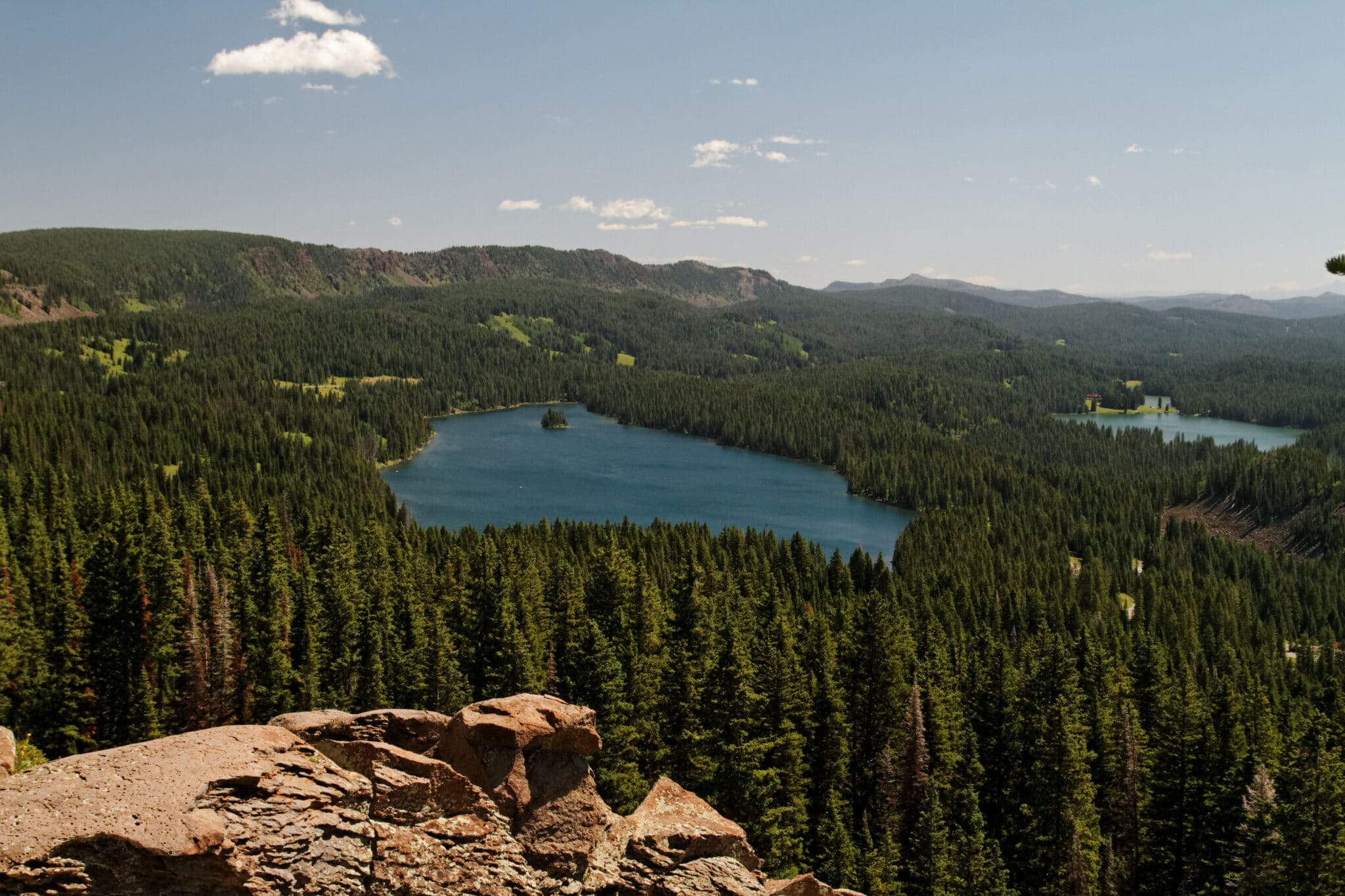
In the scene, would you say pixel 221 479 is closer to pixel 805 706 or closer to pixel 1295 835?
pixel 805 706

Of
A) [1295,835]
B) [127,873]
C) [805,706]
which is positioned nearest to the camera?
[127,873]

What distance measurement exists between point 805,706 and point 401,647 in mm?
29435

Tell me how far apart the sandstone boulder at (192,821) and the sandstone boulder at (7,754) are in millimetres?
1833

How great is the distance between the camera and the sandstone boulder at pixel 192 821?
49.2 feet

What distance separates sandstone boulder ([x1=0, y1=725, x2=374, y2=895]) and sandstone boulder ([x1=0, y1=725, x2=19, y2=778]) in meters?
1.83

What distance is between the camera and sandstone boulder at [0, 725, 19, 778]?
17.6 m

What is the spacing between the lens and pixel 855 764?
53.3 metres

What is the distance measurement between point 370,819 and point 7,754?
695 cm

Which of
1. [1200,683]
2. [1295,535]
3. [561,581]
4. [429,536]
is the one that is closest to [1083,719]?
[561,581]

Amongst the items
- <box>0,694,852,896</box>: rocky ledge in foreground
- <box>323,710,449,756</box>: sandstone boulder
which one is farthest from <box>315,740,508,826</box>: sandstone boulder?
<box>323,710,449,756</box>: sandstone boulder

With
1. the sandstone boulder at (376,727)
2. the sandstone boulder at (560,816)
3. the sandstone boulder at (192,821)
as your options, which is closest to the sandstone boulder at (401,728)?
the sandstone boulder at (376,727)

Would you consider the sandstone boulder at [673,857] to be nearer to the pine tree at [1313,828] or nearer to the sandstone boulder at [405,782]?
the sandstone boulder at [405,782]

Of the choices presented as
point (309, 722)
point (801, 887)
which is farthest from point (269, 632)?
point (801, 887)

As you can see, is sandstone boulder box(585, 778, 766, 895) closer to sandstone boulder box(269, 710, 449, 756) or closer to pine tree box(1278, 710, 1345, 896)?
sandstone boulder box(269, 710, 449, 756)
